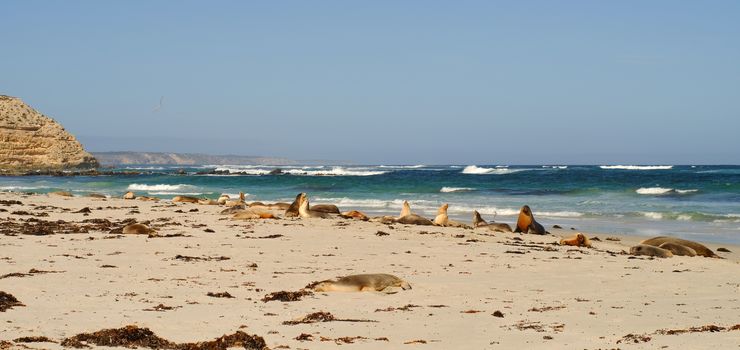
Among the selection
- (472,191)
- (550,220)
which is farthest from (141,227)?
(472,191)

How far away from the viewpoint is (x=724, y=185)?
3825cm

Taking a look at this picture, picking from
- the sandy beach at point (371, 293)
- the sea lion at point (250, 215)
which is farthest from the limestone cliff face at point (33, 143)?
A: the sandy beach at point (371, 293)

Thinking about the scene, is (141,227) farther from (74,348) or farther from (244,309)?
(74,348)

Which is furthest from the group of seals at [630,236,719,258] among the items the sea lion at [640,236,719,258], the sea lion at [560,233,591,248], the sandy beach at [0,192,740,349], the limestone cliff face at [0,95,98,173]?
the limestone cliff face at [0,95,98,173]

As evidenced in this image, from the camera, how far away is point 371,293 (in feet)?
27.2

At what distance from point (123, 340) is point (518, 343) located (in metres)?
2.76

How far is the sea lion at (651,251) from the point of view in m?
12.6

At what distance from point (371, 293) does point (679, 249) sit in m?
6.72

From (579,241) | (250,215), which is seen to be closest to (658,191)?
(250,215)

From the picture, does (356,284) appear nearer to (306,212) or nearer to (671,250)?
(671,250)

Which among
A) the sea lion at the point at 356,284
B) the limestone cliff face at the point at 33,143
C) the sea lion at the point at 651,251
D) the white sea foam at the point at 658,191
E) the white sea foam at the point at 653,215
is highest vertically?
the limestone cliff face at the point at 33,143

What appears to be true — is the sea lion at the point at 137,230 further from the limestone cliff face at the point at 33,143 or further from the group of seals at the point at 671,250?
the limestone cliff face at the point at 33,143

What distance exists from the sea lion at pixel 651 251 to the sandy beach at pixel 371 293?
10.2 inches

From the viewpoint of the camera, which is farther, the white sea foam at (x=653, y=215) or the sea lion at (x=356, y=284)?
the white sea foam at (x=653, y=215)
